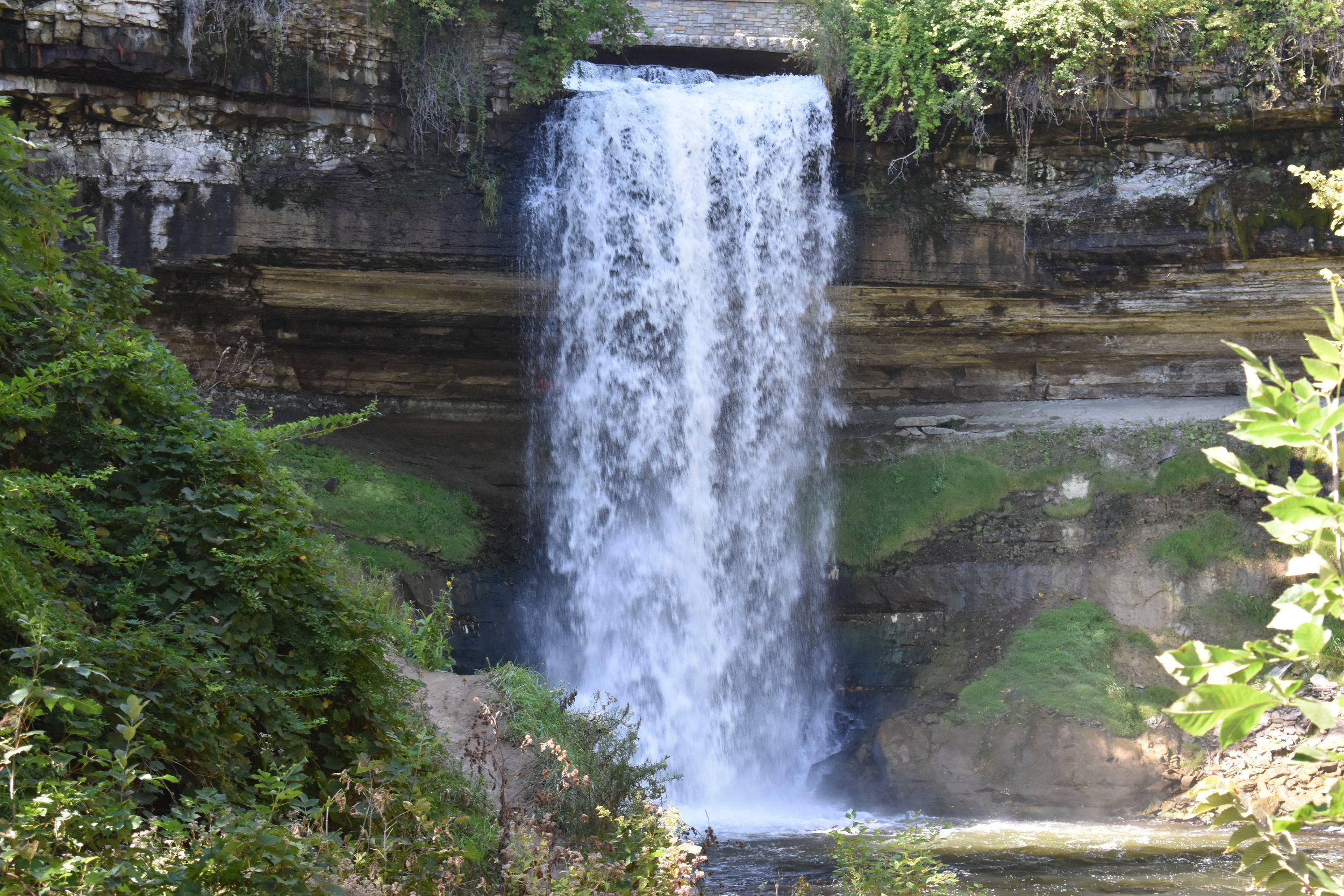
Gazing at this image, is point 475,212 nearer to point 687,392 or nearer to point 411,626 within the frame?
point 687,392

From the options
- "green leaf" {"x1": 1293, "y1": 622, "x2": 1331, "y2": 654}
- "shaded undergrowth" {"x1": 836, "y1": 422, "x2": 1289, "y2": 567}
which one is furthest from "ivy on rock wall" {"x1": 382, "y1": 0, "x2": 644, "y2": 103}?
"green leaf" {"x1": 1293, "y1": 622, "x2": 1331, "y2": 654}

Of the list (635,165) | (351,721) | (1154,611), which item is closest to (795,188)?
(635,165)

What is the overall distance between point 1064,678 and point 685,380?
560 cm

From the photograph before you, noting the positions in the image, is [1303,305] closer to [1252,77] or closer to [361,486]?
[1252,77]

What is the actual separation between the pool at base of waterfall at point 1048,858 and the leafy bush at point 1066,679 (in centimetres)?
132

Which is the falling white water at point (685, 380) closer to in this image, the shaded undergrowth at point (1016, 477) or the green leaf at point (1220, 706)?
the shaded undergrowth at point (1016, 477)

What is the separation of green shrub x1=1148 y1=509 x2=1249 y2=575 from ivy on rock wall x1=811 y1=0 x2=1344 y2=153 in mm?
5023

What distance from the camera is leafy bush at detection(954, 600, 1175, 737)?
10.7m

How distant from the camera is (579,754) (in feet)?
22.5

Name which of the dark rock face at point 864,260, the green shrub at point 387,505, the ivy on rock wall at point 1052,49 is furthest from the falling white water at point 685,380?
the green shrub at point 387,505

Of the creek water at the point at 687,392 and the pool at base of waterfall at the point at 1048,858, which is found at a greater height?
the creek water at the point at 687,392

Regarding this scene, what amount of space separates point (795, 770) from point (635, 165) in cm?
748

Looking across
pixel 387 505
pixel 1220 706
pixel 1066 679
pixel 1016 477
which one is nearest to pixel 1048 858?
pixel 1066 679

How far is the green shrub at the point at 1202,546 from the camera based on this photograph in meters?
11.9
